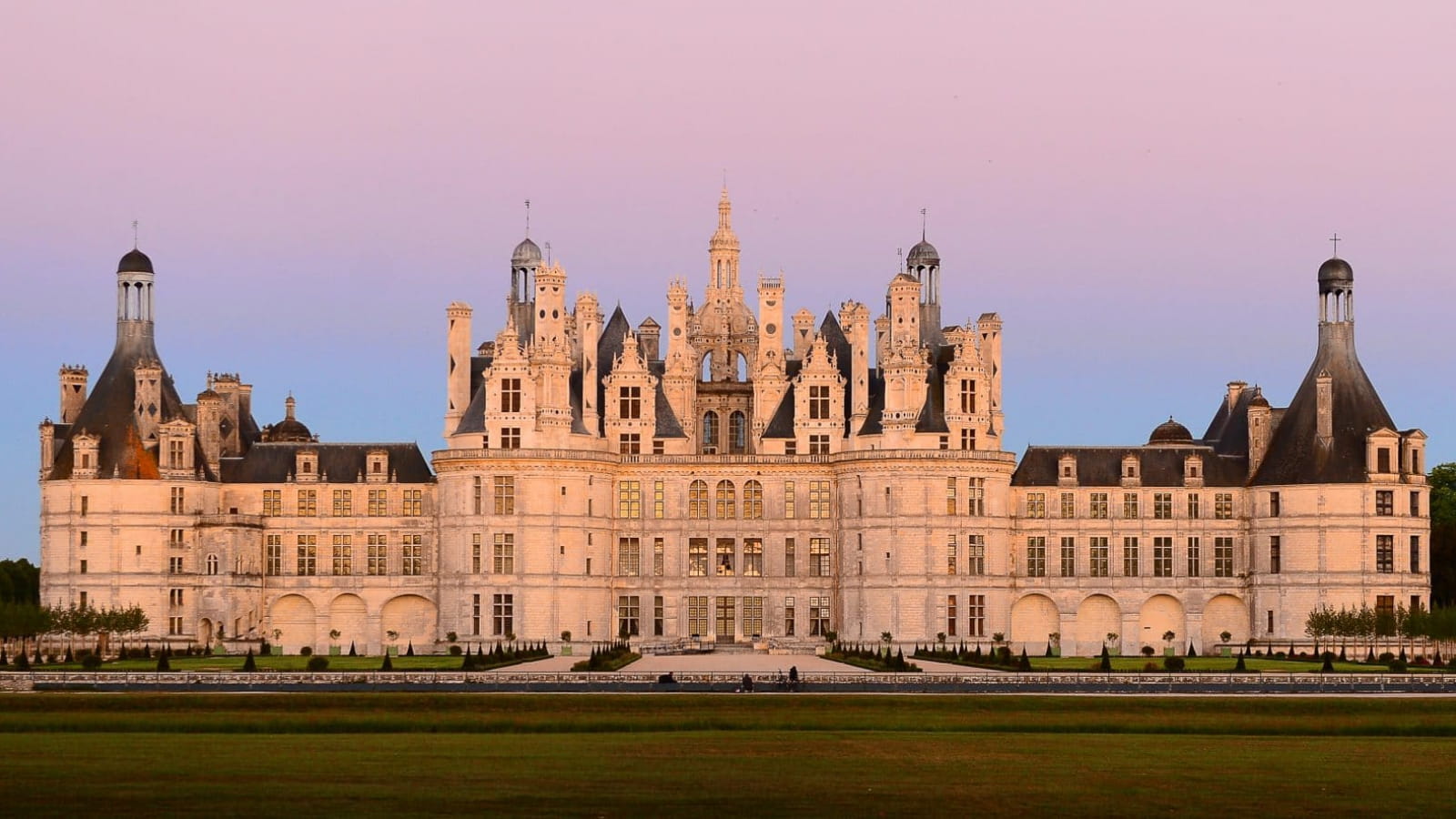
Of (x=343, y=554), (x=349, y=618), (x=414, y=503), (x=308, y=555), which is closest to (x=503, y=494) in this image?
(x=414, y=503)

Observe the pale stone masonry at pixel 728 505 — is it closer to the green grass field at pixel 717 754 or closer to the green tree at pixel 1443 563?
the green tree at pixel 1443 563

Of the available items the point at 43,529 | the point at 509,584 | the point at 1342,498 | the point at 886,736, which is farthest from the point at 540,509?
the point at 886,736

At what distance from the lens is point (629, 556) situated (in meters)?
122

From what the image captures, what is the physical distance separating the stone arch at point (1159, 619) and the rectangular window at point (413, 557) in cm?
3175

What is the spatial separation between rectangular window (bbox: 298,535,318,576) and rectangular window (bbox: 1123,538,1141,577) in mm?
35760

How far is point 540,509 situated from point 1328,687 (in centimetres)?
4726

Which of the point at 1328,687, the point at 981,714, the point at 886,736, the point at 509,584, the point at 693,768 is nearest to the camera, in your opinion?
the point at 693,768

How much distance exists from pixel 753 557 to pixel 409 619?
50.9 ft

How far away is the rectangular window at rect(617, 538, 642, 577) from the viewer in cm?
12188

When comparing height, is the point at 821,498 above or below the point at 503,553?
above

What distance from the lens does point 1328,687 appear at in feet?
254

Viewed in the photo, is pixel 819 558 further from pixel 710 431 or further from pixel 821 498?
pixel 710 431

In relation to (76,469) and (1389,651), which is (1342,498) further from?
(76,469)

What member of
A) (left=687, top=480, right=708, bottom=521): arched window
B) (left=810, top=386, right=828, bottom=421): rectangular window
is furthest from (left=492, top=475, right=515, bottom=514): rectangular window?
(left=810, top=386, right=828, bottom=421): rectangular window
